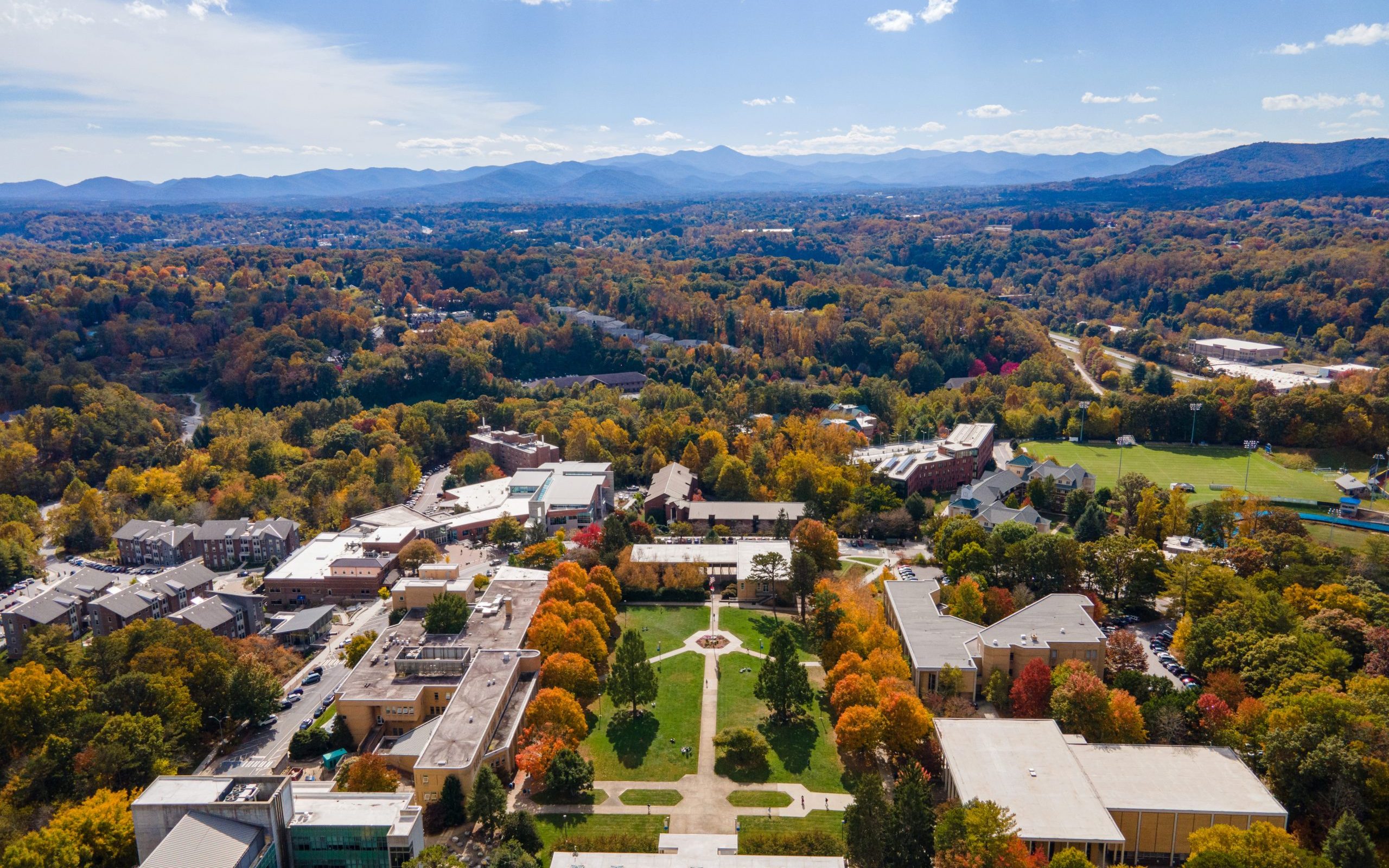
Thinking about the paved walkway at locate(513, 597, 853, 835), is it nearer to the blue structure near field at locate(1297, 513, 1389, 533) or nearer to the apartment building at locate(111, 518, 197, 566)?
the apartment building at locate(111, 518, 197, 566)

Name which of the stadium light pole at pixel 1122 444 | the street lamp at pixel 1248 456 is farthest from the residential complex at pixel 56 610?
the street lamp at pixel 1248 456

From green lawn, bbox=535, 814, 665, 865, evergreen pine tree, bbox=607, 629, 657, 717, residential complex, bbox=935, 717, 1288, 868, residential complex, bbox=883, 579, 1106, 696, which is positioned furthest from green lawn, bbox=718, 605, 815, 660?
green lawn, bbox=535, 814, 665, 865

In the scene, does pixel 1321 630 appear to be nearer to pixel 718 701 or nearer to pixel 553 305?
pixel 718 701

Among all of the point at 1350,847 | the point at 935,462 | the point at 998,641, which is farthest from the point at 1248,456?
the point at 1350,847

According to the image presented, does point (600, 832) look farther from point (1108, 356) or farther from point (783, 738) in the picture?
point (1108, 356)

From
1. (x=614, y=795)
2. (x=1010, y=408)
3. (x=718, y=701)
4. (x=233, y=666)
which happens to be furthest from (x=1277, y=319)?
(x=233, y=666)

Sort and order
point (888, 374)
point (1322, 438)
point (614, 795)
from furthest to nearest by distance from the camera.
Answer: point (888, 374) < point (1322, 438) < point (614, 795)

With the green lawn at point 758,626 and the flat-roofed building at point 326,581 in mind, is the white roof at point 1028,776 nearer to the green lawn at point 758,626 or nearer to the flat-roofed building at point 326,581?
the green lawn at point 758,626

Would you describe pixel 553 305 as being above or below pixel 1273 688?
above
